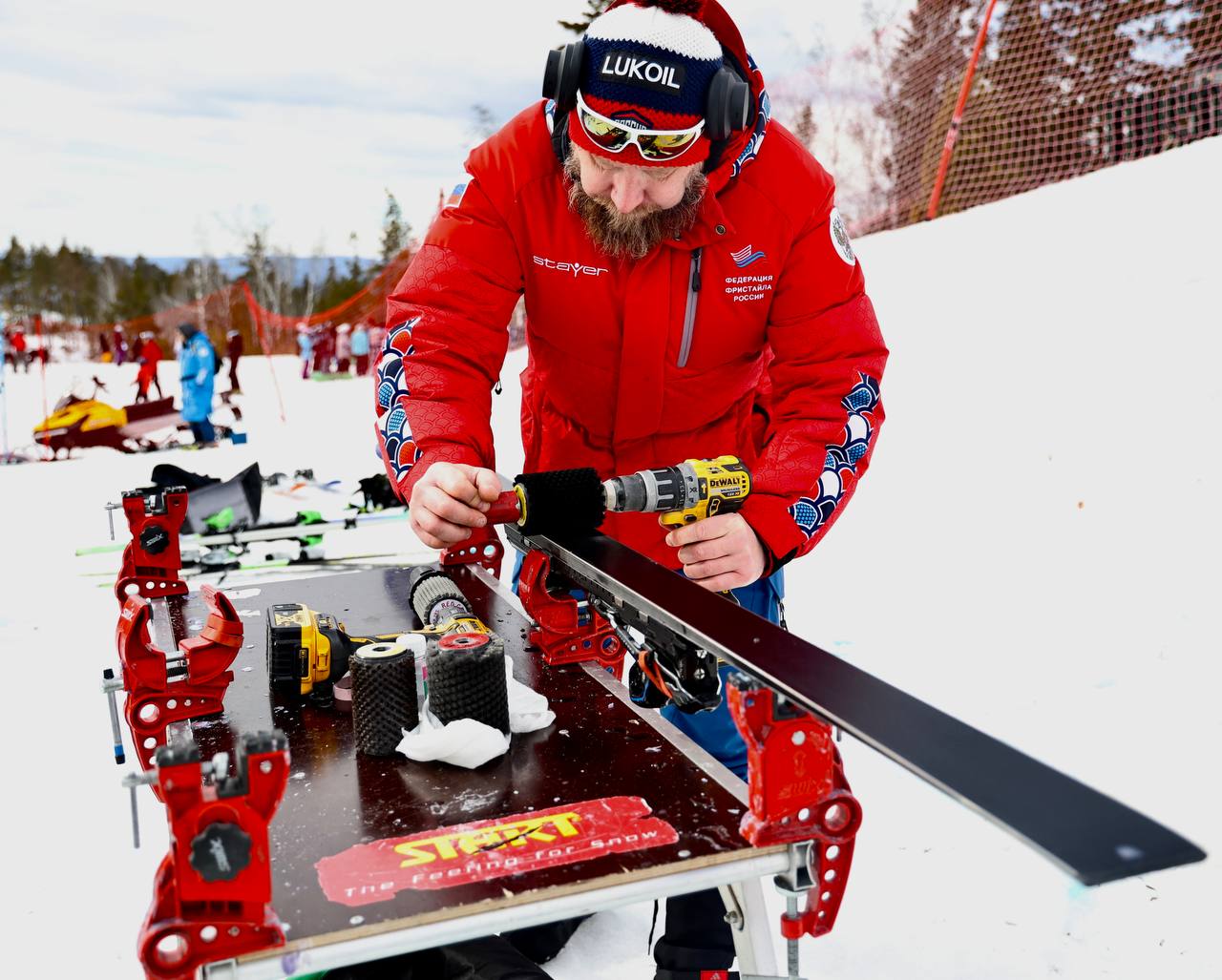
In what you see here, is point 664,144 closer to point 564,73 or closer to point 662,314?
point 564,73

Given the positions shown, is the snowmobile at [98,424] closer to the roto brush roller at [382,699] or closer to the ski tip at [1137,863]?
the roto brush roller at [382,699]

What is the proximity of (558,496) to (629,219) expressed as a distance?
1.96ft

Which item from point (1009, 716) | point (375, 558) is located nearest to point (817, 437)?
point (1009, 716)

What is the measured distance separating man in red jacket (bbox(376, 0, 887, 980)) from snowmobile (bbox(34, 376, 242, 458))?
9996 mm

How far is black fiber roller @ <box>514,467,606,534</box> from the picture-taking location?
197 cm

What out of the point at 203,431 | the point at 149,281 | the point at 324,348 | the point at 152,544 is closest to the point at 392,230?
the point at 149,281

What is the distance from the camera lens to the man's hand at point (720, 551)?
1.91 meters

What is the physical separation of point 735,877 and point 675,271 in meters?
1.26

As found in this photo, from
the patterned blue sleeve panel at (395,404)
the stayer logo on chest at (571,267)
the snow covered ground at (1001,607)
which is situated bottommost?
the snow covered ground at (1001,607)

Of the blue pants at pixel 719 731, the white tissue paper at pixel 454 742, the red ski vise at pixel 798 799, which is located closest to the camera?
the red ski vise at pixel 798 799

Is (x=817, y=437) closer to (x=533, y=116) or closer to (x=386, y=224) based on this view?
(x=533, y=116)

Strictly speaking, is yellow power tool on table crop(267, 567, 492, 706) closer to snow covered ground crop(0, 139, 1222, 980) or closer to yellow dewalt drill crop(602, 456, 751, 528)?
yellow dewalt drill crop(602, 456, 751, 528)

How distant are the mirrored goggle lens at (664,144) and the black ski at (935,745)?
0.80m

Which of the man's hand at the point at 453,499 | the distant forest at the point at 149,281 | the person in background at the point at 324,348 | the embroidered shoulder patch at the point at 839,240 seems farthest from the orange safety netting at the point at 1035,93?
the distant forest at the point at 149,281
